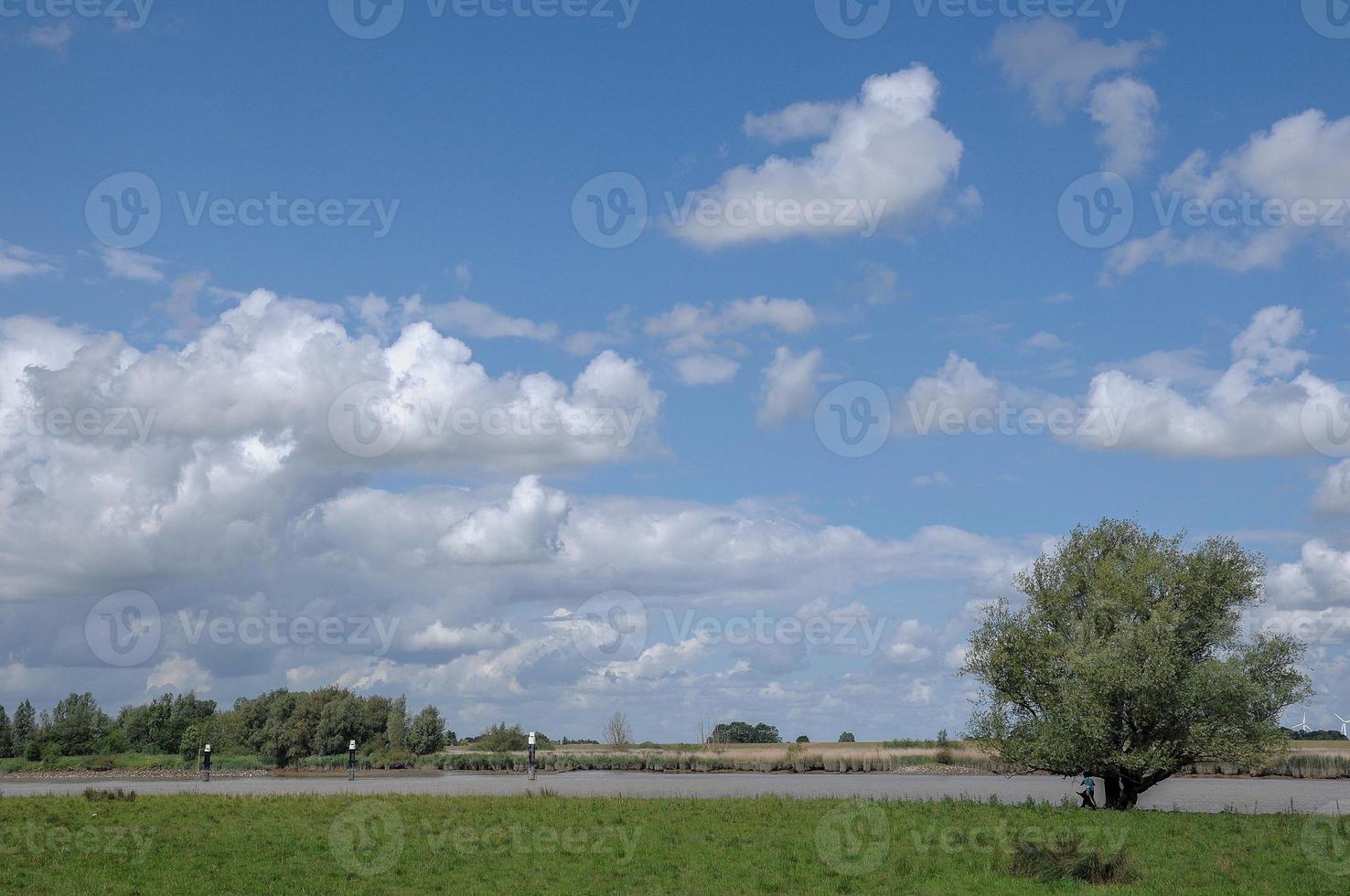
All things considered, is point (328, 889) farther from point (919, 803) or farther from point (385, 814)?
point (919, 803)

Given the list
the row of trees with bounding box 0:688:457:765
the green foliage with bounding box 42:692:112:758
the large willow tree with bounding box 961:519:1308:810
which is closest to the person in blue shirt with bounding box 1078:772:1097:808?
the large willow tree with bounding box 961:519:1308:810

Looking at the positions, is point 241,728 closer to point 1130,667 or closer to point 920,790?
point 920,790

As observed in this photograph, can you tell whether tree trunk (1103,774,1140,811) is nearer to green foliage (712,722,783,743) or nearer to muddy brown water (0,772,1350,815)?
muddy brown water (0,772,1350,815)

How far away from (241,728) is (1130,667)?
11800cm

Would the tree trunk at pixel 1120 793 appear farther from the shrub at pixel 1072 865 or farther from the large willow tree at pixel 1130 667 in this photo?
the shrub at pixel 1072 865

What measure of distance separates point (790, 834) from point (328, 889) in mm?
14669

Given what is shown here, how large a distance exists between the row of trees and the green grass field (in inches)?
3140

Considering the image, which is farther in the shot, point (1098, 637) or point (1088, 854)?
point (1098, 637)

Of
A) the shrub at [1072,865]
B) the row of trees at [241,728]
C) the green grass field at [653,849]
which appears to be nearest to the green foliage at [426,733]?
the row of trees at [241,728]

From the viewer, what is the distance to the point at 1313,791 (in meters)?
62.1

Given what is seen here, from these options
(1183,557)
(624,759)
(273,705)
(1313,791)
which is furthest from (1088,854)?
(273,705)

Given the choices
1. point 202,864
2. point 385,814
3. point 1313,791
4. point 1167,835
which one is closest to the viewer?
point 202,864

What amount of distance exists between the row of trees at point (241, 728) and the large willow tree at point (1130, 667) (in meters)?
86.8

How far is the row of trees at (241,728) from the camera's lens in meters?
120
